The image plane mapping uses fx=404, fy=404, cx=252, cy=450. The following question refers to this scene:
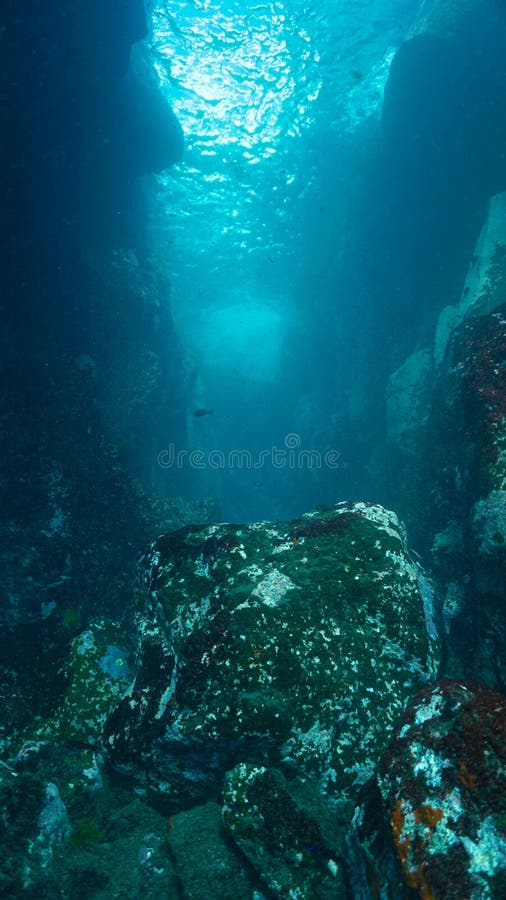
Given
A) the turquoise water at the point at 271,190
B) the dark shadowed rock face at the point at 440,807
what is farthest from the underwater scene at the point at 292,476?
the turquoise water at the point at 271,190

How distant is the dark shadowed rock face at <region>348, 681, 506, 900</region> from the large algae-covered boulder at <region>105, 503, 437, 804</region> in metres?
1.16

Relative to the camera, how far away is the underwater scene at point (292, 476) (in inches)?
148

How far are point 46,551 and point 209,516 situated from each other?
24.7ft

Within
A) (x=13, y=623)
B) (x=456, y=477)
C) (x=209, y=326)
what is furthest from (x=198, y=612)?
(x=209, y=326)

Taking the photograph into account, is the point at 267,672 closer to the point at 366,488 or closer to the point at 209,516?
the point at 209,516

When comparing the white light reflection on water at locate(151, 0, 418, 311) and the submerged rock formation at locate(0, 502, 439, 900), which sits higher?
the white light reflection on water at locate(151, 0, 418, 311)

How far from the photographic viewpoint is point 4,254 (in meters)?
10.3

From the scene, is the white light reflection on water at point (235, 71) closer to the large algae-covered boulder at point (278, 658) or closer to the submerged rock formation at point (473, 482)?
the submerged rock formation at point (473, 482)

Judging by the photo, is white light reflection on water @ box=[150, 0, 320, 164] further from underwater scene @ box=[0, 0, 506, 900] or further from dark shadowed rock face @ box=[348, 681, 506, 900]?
dark shadowed rock face @ box=[348, 681, 506, 900]

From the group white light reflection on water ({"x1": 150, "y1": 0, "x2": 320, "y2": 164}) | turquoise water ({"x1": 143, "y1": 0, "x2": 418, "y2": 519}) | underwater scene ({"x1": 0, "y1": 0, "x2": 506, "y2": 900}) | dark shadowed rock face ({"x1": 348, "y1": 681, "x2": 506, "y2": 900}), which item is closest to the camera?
dark shadowed rock face ({"x1": 348, "y1": 681, "x2": 506, "y2": 900})

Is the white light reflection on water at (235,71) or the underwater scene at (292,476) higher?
the white light reflection on water at (235,71)

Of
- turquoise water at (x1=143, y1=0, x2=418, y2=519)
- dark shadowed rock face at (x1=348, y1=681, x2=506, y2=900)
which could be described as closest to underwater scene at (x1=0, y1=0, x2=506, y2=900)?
dark shadowed rock face at (x1=348, y1=681, x2=506, y2=900)

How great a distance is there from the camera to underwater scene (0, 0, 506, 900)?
3.76m

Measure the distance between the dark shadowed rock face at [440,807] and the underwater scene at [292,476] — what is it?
2 centimetres
